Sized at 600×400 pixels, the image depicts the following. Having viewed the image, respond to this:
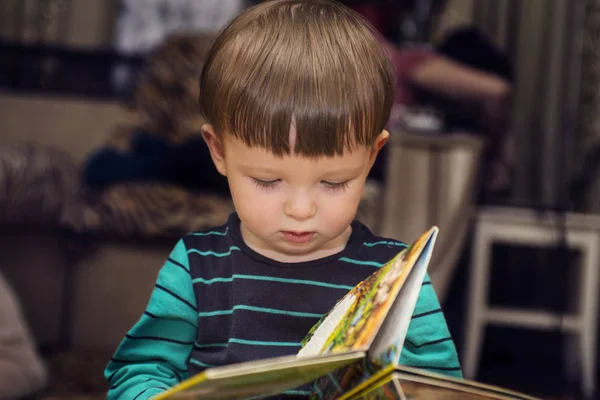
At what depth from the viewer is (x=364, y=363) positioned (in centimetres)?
52

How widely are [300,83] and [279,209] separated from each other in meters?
0.11

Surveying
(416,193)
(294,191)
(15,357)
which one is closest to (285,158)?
(294,191)

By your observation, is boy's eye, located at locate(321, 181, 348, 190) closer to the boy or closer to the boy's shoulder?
the boy

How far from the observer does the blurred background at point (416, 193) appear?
1.99 m

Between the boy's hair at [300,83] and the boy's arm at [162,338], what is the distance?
153 millimetres

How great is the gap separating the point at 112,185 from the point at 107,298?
330 mm

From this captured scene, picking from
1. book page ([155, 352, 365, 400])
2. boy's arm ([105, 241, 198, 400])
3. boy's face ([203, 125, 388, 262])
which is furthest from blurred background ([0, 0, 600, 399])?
book page ([155, 352, 365, 400])

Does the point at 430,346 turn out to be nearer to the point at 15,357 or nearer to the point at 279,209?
the point at 279,209

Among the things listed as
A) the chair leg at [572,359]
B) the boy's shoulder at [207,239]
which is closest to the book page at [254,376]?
the boy's shoulder at [207,239]

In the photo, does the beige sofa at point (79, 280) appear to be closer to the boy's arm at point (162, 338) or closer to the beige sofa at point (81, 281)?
the beige sofa at point (81, 281)

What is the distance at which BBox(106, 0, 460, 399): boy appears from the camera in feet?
2.06

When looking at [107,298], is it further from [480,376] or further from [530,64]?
[530,64]

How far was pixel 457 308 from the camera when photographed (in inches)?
112

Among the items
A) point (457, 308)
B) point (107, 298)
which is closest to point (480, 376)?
point (457, 308)
